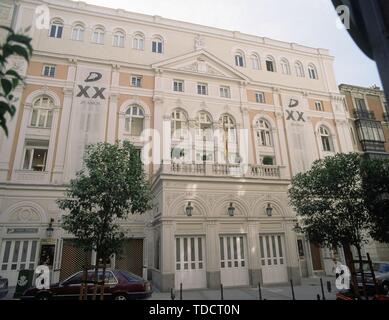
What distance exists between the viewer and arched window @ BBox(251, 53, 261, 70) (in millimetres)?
28166

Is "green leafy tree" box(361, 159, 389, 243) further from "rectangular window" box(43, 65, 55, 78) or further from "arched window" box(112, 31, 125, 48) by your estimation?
"rectangular window" box(43, 65, 55, 78)

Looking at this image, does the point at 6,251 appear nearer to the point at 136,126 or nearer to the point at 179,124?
the point at 136,126

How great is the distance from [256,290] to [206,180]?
22.3 ft

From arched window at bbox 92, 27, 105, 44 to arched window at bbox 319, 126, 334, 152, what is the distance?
23.4 meters

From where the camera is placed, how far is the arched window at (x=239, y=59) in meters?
27.9

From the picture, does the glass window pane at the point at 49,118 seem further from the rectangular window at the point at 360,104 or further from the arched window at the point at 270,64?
the rectangular window at the point at 360,104

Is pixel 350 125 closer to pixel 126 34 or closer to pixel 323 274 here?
pixel 323 274

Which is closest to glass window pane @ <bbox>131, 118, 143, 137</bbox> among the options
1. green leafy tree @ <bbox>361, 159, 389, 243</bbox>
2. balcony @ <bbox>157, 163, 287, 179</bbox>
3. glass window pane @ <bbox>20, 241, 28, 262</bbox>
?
balcony @ <bbox>157, 163, 287, 179</bbox>

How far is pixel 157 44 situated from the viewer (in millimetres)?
25938

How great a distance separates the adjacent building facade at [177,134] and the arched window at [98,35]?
92mm

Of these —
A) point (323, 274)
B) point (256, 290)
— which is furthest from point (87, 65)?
point (323, 274)

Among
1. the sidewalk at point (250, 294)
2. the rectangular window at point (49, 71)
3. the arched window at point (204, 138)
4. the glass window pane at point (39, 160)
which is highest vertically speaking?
the rectangular window at point (49, 71)

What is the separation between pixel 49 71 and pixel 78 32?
4.87 m

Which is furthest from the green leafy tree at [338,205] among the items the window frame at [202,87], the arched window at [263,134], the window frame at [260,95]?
the window frame at [260,95]
